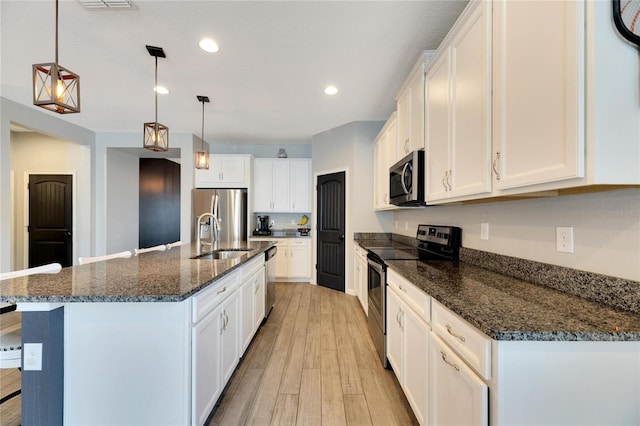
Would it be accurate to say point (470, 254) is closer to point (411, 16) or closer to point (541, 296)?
point (541, 296)

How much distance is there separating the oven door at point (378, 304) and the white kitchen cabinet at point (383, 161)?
99cm

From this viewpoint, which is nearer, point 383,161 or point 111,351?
point 111,351

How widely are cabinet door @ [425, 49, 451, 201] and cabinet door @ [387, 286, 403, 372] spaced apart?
79cm

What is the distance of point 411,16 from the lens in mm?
1994

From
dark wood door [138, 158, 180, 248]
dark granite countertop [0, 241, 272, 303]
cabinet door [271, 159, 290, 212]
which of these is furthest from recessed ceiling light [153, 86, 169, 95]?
dark wood door [138, 158, 180, 248]

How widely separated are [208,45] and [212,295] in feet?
6.93

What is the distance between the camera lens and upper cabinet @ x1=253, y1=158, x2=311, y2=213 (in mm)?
5324

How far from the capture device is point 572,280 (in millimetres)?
1180

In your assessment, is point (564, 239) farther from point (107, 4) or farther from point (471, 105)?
point (107, 4)

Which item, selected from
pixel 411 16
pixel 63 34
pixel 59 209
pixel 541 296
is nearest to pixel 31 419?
pixel 541 296

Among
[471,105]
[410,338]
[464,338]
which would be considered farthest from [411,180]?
[464,338]

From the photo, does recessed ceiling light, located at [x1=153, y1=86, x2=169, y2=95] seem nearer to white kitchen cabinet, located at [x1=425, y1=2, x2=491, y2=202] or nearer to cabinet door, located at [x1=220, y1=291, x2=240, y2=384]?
cabinet door, located at [x1=220, y1=291, x2=240, y2=384]

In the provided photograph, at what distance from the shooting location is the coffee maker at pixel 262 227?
5.30m

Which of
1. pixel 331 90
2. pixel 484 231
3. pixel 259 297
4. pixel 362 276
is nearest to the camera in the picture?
pixel 484 231
